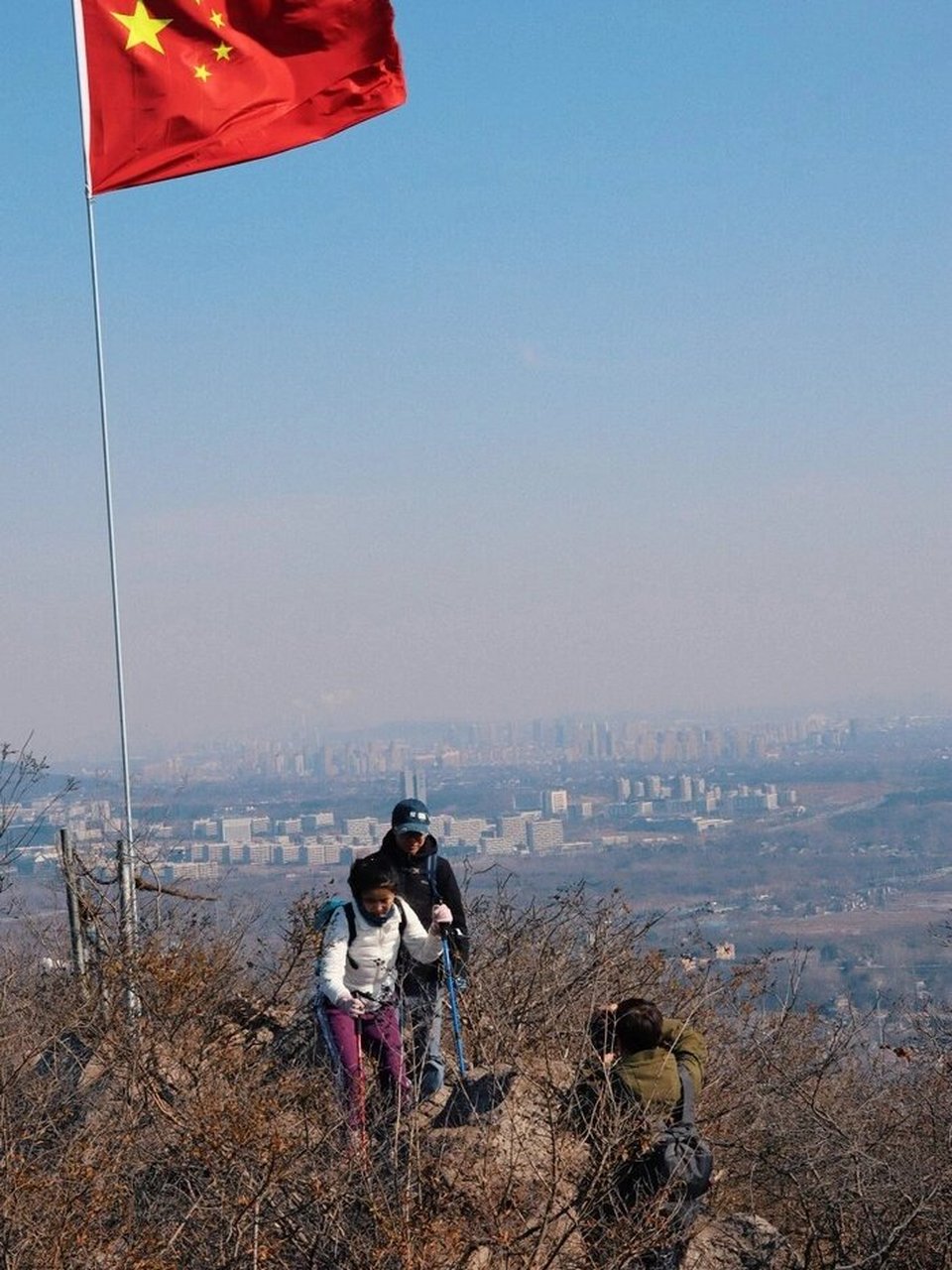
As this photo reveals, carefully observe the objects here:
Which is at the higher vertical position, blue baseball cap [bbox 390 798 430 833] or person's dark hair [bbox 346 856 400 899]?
blue baseball cap [bbox 390 798 430 833]

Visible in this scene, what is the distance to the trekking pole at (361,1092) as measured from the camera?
5688 millimetres

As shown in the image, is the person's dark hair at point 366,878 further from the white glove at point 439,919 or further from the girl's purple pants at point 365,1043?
the girl's purple pants at point 365,1043

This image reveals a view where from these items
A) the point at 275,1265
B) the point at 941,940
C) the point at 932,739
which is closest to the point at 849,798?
the point at 932,739

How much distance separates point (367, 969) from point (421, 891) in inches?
21.4

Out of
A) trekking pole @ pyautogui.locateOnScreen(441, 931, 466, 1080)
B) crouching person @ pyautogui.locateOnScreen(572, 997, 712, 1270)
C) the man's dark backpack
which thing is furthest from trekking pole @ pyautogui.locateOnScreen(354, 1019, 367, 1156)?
the man's dark backpack

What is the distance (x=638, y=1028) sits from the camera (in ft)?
19.7

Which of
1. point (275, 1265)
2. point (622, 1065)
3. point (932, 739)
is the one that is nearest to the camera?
point (275, 1265)

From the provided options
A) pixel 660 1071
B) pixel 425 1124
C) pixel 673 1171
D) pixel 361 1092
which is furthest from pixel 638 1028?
pixel 361 1092

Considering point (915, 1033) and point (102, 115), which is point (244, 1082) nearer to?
point (915, 1033)

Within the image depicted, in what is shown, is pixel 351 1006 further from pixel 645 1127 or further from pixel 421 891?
pixel 645 1127

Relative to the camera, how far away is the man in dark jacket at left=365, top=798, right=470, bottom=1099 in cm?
727

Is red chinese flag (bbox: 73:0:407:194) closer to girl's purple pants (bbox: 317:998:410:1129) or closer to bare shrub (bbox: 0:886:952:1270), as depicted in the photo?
bare shrub (bbox: 0:886:952:1270)

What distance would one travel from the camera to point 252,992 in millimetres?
8875

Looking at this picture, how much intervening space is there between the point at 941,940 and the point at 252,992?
4.61 metres
